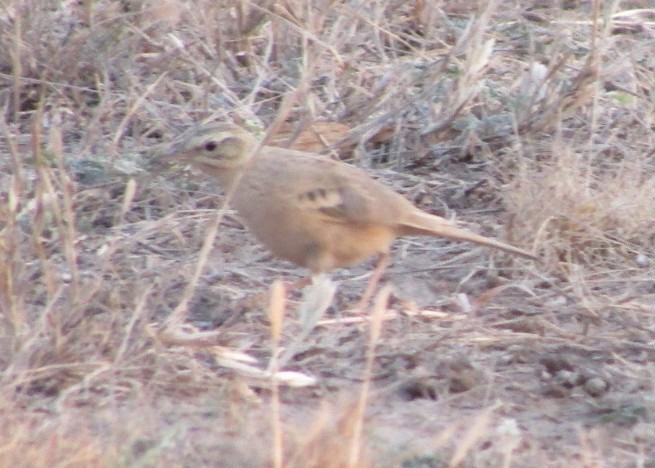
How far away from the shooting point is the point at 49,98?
7.54 meters

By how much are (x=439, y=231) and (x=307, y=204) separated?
64cm

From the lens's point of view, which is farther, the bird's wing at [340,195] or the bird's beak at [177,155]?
the bird's beak at [177,155]

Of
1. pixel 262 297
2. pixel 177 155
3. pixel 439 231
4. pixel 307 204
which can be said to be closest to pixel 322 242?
pixel 307 204

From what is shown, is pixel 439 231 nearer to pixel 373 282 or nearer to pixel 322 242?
pixel 373 282

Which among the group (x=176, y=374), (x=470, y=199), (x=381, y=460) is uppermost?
(x=381, y=460)

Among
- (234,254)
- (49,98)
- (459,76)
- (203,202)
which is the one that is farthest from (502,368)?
(49,98)

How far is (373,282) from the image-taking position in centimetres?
579

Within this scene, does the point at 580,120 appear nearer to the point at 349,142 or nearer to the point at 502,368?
the point at 349,142

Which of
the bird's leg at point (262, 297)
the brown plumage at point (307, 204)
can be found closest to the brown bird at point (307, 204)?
the brown plumage at point (307, 204)

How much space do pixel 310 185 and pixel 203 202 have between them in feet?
4.27

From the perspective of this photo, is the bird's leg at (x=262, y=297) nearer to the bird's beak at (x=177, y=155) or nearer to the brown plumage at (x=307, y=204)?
the brown plumage at (x=307, y=204)

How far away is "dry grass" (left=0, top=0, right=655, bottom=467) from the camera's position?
14.3ft

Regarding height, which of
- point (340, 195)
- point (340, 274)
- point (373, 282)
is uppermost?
point (340, 195)

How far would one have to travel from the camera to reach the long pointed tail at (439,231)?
577 cm
